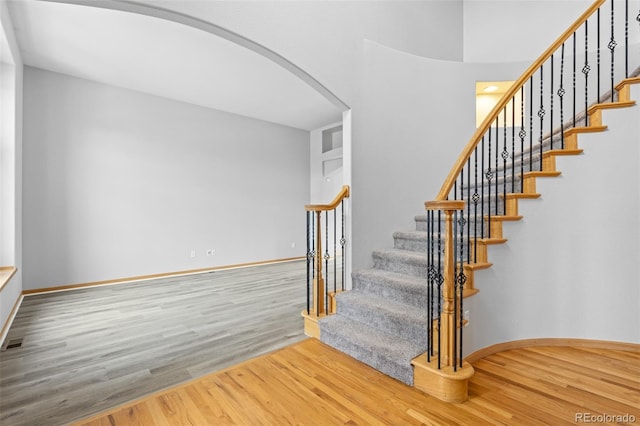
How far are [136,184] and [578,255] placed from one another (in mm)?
6084

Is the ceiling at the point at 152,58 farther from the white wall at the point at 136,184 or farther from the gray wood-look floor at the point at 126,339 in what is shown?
the gray wood-look floor at the point at 126,339

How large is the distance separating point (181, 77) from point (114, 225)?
2664 mm

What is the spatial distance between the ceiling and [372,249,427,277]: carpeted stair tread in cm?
186

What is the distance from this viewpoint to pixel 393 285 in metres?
2.80

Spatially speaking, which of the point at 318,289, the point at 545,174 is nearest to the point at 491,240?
the point at 545,174

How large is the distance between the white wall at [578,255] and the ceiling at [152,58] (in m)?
2.45

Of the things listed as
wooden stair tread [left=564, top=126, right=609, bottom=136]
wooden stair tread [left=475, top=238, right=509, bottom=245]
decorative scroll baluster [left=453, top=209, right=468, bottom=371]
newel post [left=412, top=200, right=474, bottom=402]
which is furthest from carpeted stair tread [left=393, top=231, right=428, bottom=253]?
wooden stair tread [left=564, top=126, right=609, bottom=136]

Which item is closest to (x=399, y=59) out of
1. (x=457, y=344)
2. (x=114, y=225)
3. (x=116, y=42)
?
(x=457, y=344)

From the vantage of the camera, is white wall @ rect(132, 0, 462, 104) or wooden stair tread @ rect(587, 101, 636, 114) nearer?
white wall @ rect(132, 0, 462, 104)

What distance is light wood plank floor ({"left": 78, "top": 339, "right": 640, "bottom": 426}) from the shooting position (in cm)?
177

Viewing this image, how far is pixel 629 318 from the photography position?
2.55 meters

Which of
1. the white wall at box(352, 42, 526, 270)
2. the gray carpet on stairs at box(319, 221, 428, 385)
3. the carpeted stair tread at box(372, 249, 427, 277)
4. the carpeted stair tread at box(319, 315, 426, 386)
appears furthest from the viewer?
the white wall at box(352, 42, 526, 270)

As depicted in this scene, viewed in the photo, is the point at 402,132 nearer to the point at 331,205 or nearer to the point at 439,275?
the point at 331,205

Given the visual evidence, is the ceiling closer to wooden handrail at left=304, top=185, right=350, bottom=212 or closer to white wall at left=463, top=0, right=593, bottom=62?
wooden handrail at left=304, top=185, right=350, bottom=212
